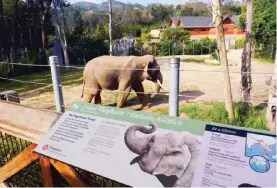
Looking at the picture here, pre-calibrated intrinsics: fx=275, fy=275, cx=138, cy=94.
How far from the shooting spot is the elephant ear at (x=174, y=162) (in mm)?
1366

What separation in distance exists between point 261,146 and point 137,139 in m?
0.64

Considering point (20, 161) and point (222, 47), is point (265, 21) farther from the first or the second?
point (20, 161)

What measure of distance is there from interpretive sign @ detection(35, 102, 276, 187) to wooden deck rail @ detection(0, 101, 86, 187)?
18 cm

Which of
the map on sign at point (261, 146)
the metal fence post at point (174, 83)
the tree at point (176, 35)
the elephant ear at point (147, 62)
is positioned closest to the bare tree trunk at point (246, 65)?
the elephant ear at point (147, 62)

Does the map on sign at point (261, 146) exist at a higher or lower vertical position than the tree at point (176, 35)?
lower

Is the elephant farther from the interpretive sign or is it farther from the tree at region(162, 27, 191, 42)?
the tree at region(162, 27, 191, 42)

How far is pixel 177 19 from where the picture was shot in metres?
36.6

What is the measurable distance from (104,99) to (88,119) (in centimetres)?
651

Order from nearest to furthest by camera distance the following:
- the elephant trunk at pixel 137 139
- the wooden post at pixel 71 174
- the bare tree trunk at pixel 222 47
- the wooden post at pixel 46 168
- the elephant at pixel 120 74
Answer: the elephant trunk at pixel 137 139, the wooden post at pixel 71 174, the wooden post at pixel 46 168, the bare tree trunk at pixel 222 47, the elephant at pixel 120 74

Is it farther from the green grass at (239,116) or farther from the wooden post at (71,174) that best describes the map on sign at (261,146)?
the green grass at (239,116)

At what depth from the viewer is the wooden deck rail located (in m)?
1.80

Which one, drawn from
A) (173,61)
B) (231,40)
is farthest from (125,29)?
(173,61)

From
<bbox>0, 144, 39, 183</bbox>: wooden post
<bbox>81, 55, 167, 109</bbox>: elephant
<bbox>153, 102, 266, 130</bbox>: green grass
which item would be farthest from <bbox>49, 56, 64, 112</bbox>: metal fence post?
<bbox>81, 55, 167, 109</bbox>: elephant

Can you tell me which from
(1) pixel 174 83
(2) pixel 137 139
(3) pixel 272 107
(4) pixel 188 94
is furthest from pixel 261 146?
(4) pixel 188 94
